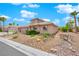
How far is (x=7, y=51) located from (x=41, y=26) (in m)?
1.16

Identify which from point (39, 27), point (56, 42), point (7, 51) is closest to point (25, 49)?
point (7, 51)

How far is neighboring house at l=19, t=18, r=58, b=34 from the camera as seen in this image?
6578 millimetres

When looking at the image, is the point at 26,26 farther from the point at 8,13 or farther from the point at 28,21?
the point at 8,13

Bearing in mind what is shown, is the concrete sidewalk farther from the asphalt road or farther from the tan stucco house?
the tan stucco house

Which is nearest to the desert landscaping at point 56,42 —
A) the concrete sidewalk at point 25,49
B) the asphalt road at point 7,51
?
the concrete sidewalk at point 25,49

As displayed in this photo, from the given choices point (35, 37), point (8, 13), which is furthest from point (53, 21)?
point (8, 13)

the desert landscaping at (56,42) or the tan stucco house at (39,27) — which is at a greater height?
the tan stucco house at (39,27)

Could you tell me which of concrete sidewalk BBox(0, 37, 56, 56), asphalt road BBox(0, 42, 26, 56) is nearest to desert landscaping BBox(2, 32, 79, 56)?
concrete sidewalk BBox(0, 37, 56, 56)

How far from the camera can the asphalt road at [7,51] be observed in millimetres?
6237

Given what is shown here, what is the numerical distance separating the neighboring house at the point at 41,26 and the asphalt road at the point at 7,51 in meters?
0.62

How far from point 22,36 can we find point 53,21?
0.95 metres

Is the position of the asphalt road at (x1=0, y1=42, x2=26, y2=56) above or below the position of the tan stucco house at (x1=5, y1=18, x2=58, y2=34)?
below

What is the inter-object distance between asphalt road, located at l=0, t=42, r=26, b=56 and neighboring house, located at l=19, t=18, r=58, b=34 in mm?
616

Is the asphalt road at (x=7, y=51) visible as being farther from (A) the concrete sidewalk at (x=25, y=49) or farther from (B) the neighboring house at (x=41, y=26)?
(B) the neighboring house at (x=41, y=26)
